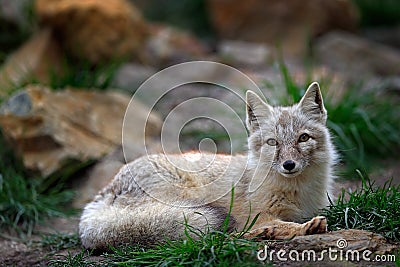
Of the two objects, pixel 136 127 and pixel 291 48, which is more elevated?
pixel 291 48

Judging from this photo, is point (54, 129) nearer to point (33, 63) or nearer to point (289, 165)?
point (33, 63)

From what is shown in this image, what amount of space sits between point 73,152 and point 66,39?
3580 millimetres

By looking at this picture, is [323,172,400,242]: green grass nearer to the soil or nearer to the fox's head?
the fox's head

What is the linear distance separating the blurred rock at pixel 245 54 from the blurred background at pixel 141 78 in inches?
1.2

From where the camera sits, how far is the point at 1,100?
7844mm

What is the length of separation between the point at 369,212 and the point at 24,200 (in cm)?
390

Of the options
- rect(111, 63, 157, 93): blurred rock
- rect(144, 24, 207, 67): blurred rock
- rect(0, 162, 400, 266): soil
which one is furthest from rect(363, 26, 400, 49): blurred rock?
rect(0, 162, 400, 266): soil

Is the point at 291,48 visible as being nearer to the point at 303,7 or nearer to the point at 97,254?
the point at 303,7

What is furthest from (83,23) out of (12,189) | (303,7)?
(303,7)

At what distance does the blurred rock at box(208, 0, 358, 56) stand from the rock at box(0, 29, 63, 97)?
4431 millimetres

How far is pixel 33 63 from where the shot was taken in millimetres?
9289

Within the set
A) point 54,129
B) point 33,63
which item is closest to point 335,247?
point 54,129

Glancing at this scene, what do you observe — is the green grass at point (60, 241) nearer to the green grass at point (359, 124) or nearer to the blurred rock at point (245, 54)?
the green grass at point (359, 124)

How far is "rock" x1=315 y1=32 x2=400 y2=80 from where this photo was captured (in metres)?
11.0
